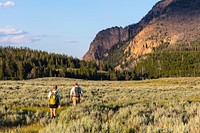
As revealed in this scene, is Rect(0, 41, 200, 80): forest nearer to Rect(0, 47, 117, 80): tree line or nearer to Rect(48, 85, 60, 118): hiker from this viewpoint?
Rect(0, 47, 117, 80): tree line

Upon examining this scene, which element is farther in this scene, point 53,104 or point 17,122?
point 53,104

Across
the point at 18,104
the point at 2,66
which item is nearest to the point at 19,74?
the point at 2,66

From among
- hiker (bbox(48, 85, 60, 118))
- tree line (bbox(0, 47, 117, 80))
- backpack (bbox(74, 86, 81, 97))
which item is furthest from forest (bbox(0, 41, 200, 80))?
hiker (bbox(48, 85, 60, 118))

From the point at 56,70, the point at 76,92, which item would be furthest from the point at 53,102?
the point at 56,70

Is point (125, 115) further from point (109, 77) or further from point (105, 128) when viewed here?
point (109, 77)

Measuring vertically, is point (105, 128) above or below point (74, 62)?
below

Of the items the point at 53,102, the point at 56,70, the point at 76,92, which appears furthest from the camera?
the point at 56,70

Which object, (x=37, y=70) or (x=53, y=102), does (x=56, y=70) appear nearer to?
(x=37, y=70)

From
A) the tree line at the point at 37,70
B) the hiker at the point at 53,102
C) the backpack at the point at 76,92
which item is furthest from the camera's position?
the tree line at the point at 37,70

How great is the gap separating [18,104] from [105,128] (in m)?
15.2

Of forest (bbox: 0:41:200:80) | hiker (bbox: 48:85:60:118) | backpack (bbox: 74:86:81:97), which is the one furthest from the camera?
forest (bbox: 0:41:200:80)

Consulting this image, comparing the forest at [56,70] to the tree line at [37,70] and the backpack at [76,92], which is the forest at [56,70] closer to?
the tree line at [37,70]

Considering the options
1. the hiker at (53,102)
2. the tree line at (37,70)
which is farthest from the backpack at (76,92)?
the tree line at (37,70)

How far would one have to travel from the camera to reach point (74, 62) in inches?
7525
